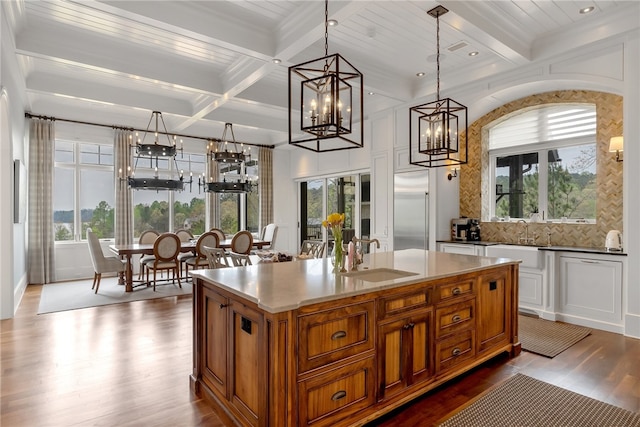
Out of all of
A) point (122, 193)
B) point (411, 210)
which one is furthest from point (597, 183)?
point (122, 193)

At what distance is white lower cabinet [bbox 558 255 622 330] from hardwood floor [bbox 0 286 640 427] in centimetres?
26

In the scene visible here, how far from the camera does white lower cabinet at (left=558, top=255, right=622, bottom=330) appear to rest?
4012 millimetres

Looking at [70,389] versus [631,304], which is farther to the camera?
[631,304]

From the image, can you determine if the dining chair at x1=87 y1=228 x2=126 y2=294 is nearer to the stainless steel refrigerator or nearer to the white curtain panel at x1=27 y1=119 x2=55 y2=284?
the white curtain panel at x1=27 y1=119 x2=55 y2=284

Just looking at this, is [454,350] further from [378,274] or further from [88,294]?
[88,294]

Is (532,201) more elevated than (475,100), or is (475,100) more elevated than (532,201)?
(475,100)

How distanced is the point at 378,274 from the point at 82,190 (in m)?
7.15

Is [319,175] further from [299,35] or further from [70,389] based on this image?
[70,389]

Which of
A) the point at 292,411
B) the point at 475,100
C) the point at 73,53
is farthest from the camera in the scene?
the point at 475,100

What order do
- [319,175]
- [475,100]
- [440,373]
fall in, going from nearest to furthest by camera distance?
1. [440,373]
2. [475,100]
3. [319,175]

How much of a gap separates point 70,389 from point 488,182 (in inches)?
241

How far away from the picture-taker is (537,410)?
2.41 meters

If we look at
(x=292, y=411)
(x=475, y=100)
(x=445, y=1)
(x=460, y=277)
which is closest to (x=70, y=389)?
(x=292, y=411)

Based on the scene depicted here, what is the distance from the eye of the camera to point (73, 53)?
4328 millimetres
